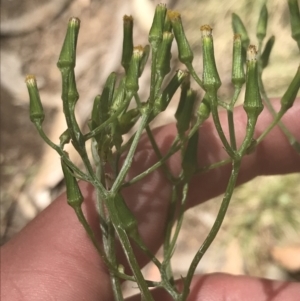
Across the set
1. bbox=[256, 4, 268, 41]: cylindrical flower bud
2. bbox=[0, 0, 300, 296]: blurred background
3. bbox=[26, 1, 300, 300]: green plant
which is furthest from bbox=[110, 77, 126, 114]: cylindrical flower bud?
bbox=[0, 0, 300, 296]: blurred background

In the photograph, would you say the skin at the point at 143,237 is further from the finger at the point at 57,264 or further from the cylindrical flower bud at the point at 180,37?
the cylindrical flower bud at the point at 180,37

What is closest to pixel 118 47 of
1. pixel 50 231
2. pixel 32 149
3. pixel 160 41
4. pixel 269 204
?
pixel 32 149

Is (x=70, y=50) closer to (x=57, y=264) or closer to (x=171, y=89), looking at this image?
(x=171, y=89)

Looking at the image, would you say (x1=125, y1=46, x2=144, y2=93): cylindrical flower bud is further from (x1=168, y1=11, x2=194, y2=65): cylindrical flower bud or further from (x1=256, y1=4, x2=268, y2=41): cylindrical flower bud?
(x1=256, y1=4, x2=268, y2=41): cylindrical flower bud

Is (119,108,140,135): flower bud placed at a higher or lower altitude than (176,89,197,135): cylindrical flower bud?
higher

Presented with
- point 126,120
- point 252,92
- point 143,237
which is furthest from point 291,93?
point 143,237

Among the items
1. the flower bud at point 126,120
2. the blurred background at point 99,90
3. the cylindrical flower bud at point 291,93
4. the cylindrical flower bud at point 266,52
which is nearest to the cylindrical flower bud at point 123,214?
the flower bud at point 126,120

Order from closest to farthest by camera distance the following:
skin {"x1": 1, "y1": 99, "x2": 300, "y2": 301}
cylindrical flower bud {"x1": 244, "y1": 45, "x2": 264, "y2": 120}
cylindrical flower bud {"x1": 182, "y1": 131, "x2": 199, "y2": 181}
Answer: cylindrical flower bud {"x1": 244, "y1": 45, "x2": 264, "y2": 120}
cylindrical flower bud {"x1": 182, "y1": 131, "x2": 199, "y2": 181}
skin {"x1": 1, "y1": 99, "x2": 300, "y2": 301}
